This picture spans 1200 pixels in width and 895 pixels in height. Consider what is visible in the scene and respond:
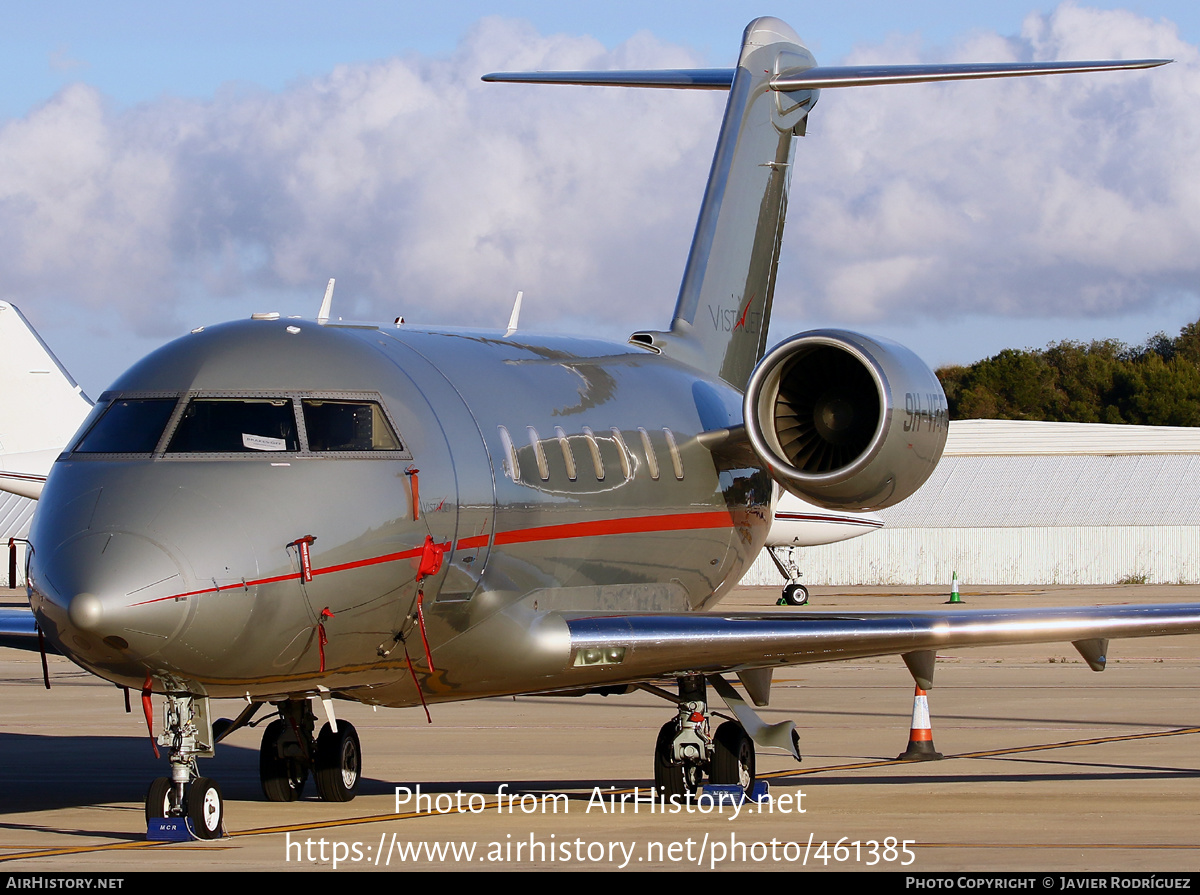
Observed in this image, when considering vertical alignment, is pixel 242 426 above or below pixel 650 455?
below

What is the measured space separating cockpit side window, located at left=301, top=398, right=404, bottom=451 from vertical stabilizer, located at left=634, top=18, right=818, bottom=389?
7019 millimetres

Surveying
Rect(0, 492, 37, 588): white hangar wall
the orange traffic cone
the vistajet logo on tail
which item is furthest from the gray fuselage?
Rect(0, 492, 37, 588): white hangar wall

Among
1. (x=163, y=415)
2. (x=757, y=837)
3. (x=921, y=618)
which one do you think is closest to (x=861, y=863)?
(x=757, y=837)

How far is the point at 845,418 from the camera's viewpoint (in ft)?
44.0

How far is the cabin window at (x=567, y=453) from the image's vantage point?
40.2ft

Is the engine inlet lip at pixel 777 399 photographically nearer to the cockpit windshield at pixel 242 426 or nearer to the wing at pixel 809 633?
the wing at pixel 809 633

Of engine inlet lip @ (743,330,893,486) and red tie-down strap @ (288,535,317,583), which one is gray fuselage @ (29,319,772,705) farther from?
engine inlet lip @ (743,330,893,486)

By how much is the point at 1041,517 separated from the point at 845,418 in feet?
165

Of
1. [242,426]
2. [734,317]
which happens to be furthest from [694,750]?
[734,317]

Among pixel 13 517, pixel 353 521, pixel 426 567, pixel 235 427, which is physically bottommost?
pixel 426 567

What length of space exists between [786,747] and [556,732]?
6.19m

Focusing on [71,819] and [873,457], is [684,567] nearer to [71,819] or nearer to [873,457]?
[873,457]

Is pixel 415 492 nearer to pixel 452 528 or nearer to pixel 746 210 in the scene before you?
pixel 452 528

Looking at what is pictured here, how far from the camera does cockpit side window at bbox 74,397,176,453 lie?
980 cm
